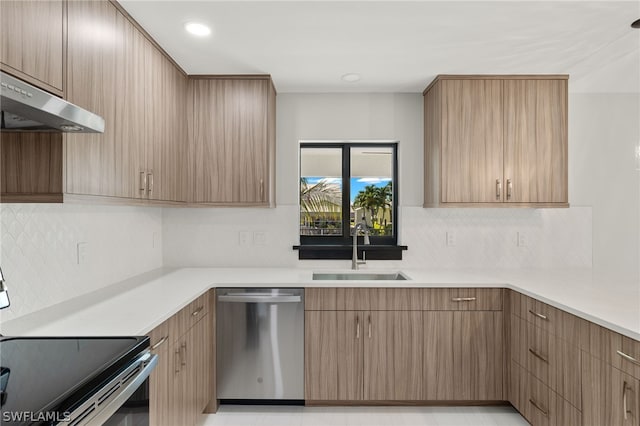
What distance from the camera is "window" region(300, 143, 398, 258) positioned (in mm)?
3434

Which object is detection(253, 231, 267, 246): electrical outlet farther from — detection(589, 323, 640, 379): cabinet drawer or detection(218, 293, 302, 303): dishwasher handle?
detection(589, 323, 640, 379): cabinet drawer

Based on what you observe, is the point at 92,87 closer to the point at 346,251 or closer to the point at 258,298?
the point at 258,298

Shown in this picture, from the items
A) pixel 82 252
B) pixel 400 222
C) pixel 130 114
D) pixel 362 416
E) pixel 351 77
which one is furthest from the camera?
pixel 400 222

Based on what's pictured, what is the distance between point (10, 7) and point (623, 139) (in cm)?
394

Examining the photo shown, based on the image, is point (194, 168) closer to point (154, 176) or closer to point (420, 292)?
point (154, 176)

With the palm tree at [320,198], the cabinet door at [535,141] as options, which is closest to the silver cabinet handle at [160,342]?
the palm tree at [320,198]

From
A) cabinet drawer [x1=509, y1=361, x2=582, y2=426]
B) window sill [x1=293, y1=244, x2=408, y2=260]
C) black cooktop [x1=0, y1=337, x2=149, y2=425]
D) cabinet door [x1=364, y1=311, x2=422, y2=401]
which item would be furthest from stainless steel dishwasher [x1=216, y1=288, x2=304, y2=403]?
cabinet drawer [x1=509, y1=361, x2=582, y2=426]

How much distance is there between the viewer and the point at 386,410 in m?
2.66

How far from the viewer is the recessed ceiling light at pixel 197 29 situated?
2080 mm

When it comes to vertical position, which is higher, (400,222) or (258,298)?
(400,222)

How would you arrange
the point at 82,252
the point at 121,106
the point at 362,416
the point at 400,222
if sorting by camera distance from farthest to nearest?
the point at 400,222
the point at 362,416
the point at 82,252
the point at 121,106

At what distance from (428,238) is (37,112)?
2738 mm

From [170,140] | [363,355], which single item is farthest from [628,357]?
[170,140]

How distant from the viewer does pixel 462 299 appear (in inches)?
103
